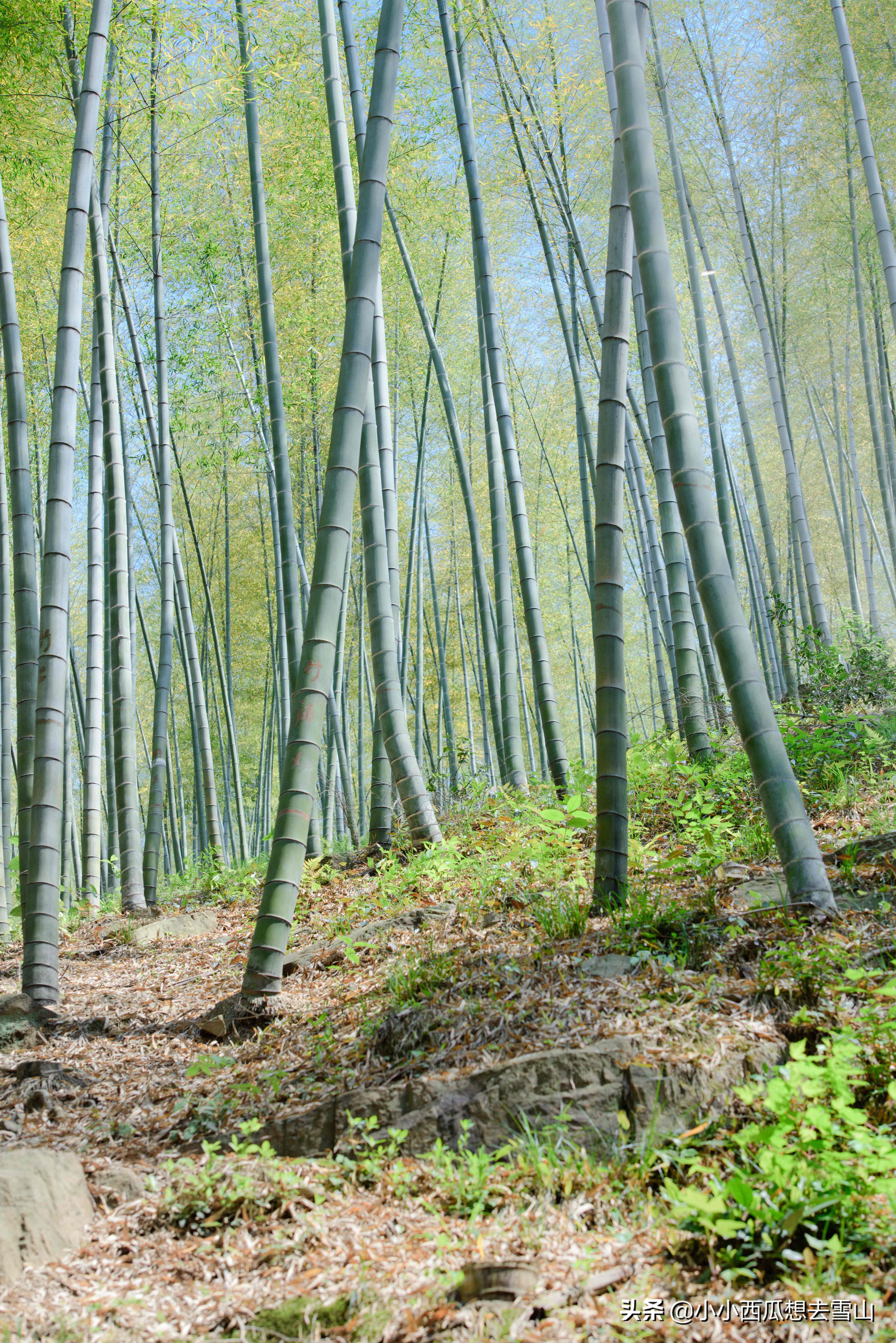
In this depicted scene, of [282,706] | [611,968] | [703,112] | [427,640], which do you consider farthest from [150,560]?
[611,968]

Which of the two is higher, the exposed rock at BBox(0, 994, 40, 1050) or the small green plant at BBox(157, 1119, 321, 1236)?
the exposed rock at BBox(0, 994, 40, 1050)

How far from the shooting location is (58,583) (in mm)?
2883

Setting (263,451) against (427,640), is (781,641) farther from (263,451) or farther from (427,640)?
(427,640)

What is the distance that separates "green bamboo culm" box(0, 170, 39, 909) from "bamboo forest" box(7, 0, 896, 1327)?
0.02 m

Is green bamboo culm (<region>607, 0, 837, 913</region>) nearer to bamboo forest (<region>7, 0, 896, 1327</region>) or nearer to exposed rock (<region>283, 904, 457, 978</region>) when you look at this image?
bamboo forest (<region>7, 0, 896, 1327</region>)

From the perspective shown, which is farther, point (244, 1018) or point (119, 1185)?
point (244, 1018)

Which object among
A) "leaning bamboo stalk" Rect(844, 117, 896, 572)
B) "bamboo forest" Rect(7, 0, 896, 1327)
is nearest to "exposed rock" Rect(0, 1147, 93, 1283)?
"bamboo forest" Rect(7, 0, 896, 1327)

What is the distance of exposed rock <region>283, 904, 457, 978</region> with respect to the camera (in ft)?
9.17

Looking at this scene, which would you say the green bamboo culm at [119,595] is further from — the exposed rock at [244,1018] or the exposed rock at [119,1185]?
the exposed rock at [119,1185]

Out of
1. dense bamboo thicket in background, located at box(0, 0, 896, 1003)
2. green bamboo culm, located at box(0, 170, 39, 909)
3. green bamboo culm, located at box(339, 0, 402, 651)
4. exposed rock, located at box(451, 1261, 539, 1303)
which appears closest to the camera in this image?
exposed rock, located at box(451, 1261, 539, 1303)

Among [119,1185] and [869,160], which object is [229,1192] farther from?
[869,160]

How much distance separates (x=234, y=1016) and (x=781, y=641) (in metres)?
4.37

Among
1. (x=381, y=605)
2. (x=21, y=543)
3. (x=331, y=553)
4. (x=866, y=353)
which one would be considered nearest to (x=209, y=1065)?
(x=331, y=553)

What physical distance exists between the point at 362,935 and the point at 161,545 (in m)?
3.16
